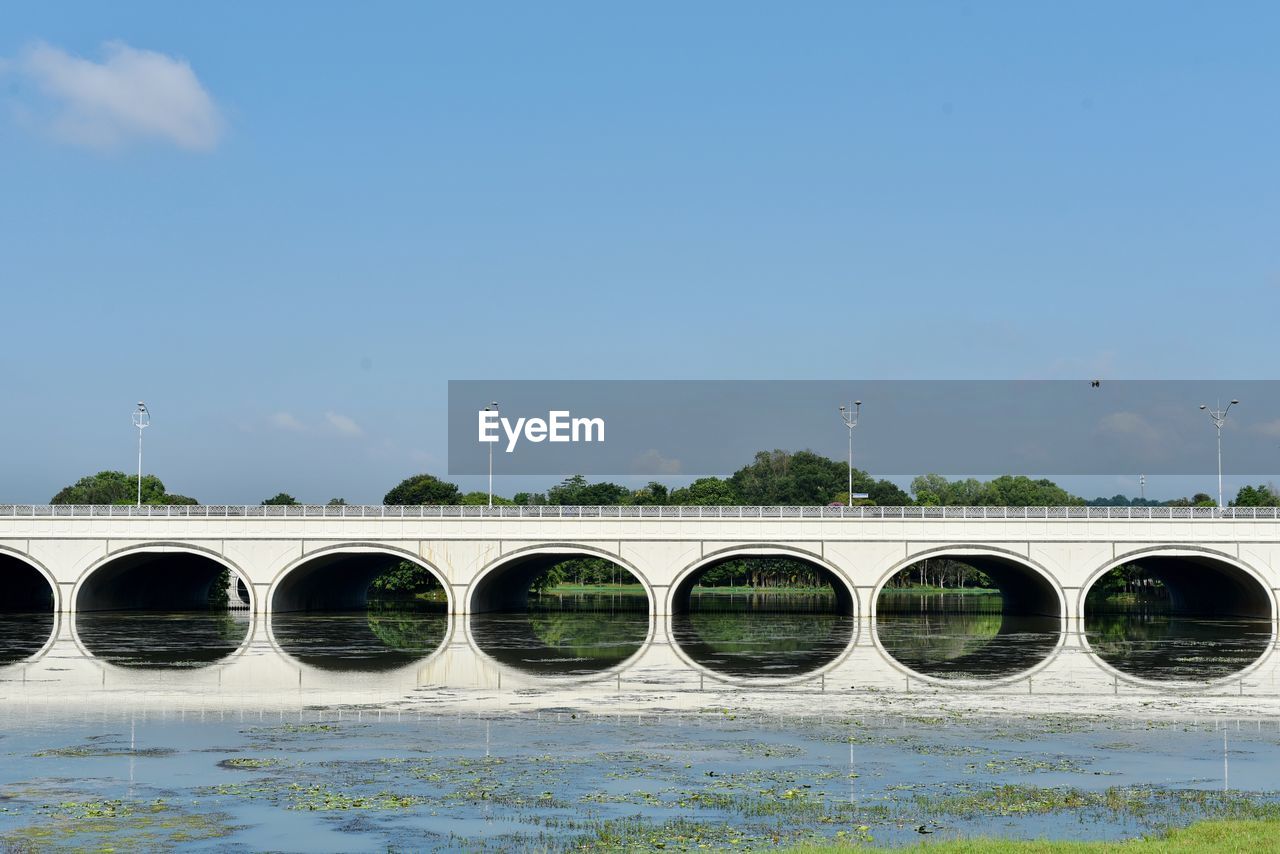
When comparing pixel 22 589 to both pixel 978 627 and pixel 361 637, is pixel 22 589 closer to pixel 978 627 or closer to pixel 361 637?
pixel 361 637

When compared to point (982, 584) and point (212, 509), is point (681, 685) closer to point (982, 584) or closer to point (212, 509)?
point (212, 509)

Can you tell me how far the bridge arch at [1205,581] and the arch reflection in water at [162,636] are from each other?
4500cm

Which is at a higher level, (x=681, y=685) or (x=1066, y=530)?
(x=1066, y=530)

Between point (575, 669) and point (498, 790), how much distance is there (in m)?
23.1

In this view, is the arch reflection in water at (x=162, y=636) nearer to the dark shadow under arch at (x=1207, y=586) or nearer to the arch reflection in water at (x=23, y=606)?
the arch reflection in water at (x=23, y=606)

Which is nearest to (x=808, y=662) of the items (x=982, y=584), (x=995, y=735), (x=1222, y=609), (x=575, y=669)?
(x=575, y=669)

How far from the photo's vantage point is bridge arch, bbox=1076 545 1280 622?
2749 inches

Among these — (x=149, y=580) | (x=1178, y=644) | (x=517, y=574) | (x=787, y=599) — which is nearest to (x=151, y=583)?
(x=149, y=580)

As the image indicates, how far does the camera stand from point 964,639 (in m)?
64.1

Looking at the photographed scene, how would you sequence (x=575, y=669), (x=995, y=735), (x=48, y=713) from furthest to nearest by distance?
(x=575, y=669) < (x=48, y=713) < (x=995, y=735)

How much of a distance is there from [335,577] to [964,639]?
41.9 metres

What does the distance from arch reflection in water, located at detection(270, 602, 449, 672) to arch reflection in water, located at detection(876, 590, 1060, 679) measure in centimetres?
2038

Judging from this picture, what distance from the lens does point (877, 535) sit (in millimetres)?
70062

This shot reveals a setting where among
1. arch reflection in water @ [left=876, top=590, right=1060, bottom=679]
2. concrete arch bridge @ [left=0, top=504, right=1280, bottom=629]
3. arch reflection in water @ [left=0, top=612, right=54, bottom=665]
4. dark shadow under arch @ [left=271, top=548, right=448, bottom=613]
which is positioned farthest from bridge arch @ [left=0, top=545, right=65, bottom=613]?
arch reflection in water @ [left=876, top=590, right=1060, bottom=679]
